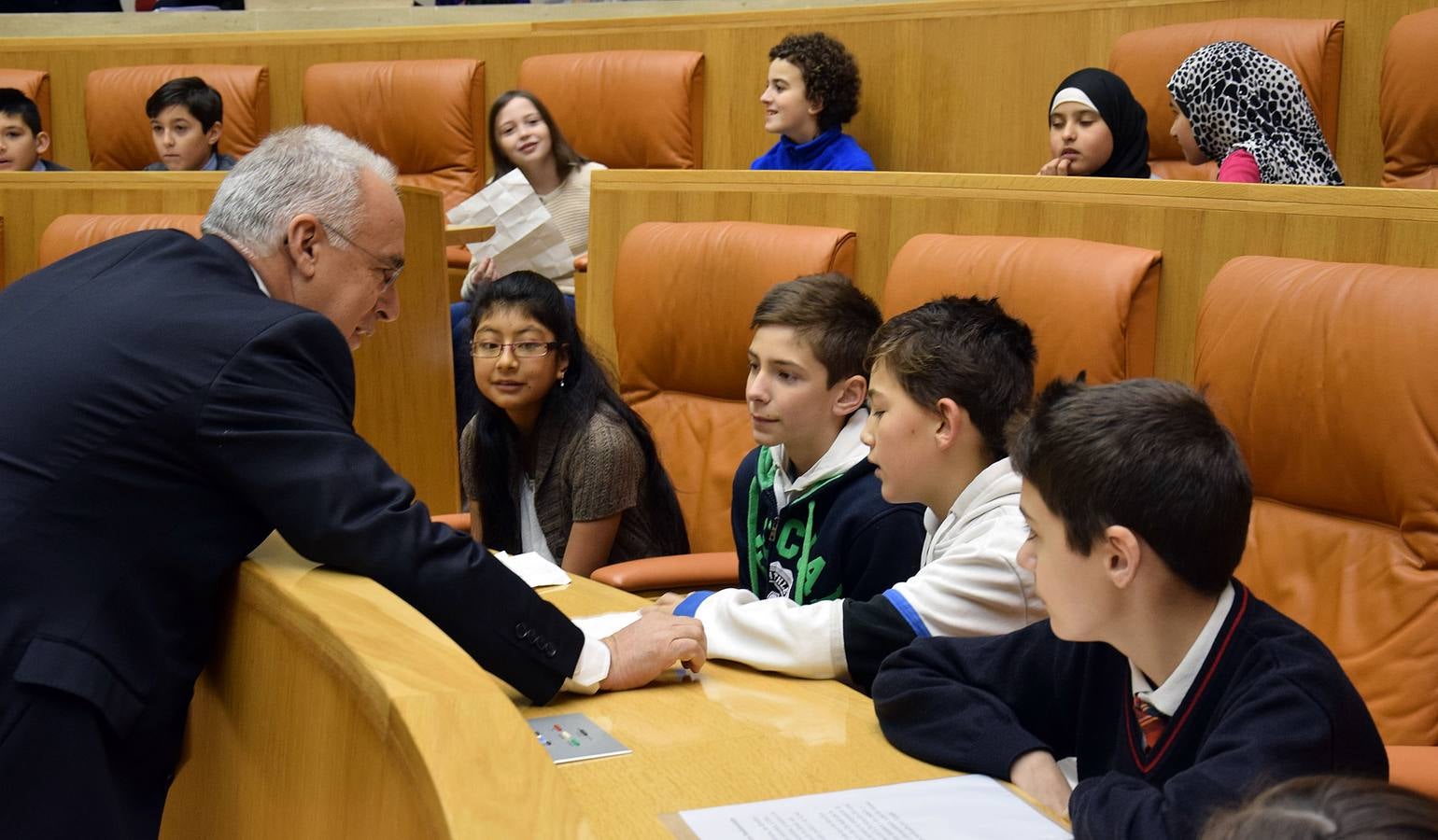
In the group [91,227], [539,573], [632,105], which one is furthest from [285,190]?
[632,105]

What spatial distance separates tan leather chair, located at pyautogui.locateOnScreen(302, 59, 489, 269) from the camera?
178 inches

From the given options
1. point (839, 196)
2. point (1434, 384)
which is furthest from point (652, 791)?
point (839, 196)

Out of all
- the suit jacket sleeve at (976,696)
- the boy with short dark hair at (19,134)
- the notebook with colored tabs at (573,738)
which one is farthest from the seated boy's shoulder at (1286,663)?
the boy with short dark hair at (19,134)

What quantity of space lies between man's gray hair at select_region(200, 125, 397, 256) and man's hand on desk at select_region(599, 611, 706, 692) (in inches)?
20.8

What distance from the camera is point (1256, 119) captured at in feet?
8.78

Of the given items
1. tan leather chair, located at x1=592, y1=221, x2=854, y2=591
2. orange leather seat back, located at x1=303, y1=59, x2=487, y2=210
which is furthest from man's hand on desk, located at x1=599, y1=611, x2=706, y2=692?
orange leather seat back, located at x1=303, y1=59, x2=487, y2=210

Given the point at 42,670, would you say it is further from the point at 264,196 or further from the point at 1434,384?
the point at 1434,384

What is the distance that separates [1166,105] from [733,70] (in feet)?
4.47

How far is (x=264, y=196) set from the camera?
1424 millimetres

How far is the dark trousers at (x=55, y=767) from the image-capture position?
1043 mm

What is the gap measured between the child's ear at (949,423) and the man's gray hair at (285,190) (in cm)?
65

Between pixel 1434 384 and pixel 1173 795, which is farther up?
pixel 1434 384

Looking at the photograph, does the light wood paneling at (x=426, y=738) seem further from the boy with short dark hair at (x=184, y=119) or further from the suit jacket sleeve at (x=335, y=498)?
the boy with short dark hair at (x=184, y=119)

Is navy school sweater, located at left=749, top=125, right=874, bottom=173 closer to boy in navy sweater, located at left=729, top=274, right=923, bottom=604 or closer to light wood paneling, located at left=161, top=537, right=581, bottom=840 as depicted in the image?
boy in navy sweater, located at left=729, top=274, right=923, bottom=604
